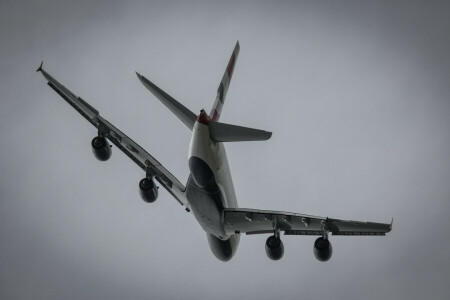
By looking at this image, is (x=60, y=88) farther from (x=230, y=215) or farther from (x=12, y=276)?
(x=12, y=276)

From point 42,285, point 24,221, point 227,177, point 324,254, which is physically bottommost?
point 324,254

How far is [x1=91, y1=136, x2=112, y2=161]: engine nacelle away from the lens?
4228cm

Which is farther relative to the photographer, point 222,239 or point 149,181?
point 222,239

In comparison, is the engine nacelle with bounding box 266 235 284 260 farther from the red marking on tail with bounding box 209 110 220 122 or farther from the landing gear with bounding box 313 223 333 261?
the red marking on tail with bounding box 209 110 220 122

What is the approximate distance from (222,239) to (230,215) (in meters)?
4.34

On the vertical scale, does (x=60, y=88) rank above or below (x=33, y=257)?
below

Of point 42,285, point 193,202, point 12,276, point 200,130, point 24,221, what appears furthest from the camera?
point 24,221

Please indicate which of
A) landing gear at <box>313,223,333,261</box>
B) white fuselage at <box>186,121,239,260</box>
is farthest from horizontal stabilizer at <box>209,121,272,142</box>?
landing gear at <box>313,223,333,261</box>

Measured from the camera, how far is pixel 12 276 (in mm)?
100312

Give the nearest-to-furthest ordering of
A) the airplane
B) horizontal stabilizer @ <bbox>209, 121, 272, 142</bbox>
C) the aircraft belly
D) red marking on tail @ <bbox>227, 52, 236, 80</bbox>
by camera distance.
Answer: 1. horizontal stabilizer @ <bbox>209, 121, 272, 142</bbox>
2. the airplane
3. the aircraft belly
4. red marking on tail @ <bbox>227, 52, 236, 80</bbox>

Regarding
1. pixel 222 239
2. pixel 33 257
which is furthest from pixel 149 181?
pixel 33 257

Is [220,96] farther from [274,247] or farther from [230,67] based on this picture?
[274,247]

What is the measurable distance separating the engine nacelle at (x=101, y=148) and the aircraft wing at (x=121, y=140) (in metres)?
0.80

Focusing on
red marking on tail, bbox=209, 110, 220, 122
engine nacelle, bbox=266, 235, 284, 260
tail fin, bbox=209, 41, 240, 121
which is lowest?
engine nacelle, bbox=266, 235, 284, 260
